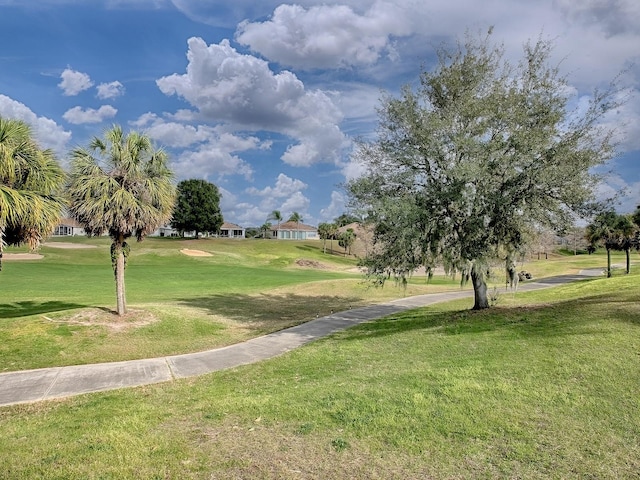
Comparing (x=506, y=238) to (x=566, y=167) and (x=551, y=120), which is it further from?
(x=551, y=120)

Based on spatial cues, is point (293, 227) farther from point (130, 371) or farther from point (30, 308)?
point (130, 371)

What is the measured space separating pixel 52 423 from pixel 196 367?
3.61 meters

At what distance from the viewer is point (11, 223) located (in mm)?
9328

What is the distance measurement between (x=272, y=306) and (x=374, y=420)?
643 inches

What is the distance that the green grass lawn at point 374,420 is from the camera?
4152mm

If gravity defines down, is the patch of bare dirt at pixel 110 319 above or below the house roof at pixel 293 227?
below

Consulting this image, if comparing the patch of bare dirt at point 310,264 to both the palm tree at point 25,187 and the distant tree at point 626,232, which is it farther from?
the palm tree at point 25,187

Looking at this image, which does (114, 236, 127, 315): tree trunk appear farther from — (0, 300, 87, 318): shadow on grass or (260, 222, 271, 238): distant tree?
(260, 222, 271, 238): distant tree

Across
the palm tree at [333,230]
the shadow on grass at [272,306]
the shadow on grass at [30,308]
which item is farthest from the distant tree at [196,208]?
the shadow on grass at [30,308]

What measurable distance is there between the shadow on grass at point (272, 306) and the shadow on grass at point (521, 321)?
14.0 ft

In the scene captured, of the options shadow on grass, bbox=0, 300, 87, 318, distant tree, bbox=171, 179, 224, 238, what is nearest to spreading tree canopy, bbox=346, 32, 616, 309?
→ shadow on grass, bbox=0, 300, 87, 318

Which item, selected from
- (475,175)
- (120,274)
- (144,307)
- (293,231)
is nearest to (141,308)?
(144,307)

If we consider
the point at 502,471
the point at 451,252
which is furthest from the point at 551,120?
the point at 502,471

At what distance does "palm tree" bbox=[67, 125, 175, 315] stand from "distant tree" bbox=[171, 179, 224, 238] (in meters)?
66.2
